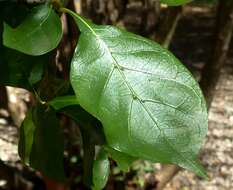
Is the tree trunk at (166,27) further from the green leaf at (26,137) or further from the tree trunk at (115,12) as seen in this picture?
the green leaf at (26,137)

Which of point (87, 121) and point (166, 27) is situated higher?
point (87, 121)

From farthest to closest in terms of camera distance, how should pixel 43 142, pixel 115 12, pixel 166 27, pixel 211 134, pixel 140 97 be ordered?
pixel 211 134, pixel 166 27, pixel 115 12, pixel 43 142, pixel 140 97

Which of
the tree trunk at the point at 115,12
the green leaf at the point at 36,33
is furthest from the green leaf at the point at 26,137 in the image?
the tree trunk at the point at 115,12

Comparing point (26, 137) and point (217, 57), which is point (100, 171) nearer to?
point (26, 137)

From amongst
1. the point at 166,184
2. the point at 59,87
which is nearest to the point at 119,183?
the point at 166,184

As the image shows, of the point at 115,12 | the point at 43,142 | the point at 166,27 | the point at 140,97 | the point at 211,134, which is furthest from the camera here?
the point at 211,134

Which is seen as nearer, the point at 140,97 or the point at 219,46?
the point at 140,97

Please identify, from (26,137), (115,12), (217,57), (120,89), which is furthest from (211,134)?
(120,89)
